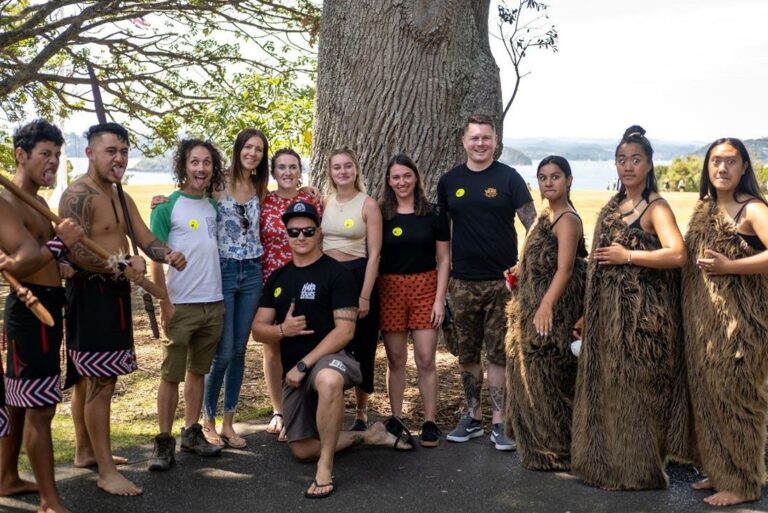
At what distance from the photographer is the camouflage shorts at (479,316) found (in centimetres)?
519

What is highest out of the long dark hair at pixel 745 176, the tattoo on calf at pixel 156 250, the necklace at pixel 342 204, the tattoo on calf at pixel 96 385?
the long dark hair at pixel 745 176

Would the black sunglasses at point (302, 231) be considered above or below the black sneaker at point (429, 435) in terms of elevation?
above

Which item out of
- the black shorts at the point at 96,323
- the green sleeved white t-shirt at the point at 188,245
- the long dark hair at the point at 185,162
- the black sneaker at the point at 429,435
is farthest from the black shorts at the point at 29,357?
the black sneaker at the point at 429,435

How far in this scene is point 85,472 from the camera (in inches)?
185

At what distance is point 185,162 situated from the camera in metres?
4.91

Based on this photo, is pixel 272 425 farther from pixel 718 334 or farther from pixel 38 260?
pixel 718 334

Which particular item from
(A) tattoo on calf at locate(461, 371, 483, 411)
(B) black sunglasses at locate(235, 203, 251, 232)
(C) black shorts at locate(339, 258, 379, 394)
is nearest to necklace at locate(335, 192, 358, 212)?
(C) black shorts at locate(339, 258, 379, 394)

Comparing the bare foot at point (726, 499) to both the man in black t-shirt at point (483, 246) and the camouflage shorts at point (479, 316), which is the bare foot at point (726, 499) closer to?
the man in black t-shirt at point (483, 246)

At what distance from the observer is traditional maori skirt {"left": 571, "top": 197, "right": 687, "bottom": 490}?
14.5 feet

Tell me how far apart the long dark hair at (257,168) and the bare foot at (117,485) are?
2000mm

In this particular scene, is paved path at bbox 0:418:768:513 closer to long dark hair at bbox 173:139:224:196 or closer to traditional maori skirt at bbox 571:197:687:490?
traditional maori skirt at bbox 571:197:687:490

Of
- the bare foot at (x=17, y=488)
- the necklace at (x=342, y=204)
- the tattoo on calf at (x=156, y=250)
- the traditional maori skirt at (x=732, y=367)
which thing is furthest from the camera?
the necklace at (x=342, y=204)

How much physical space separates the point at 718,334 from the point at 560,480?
124 cm

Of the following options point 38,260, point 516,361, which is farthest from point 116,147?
point 516,361
